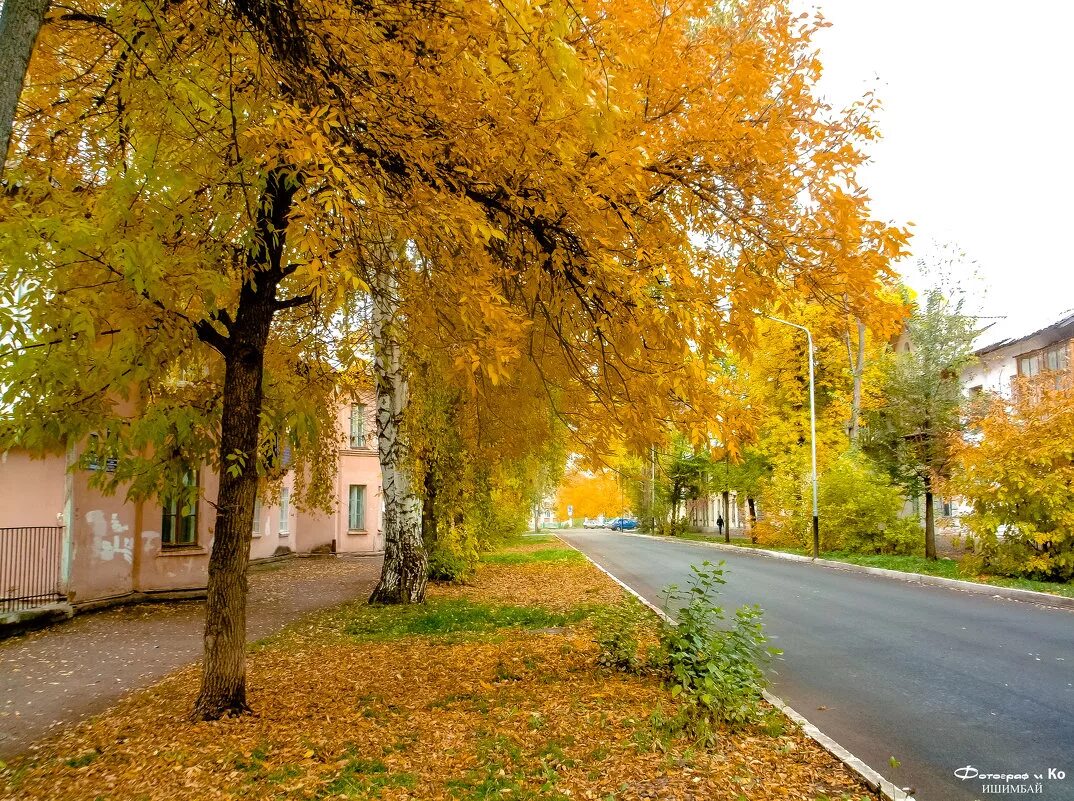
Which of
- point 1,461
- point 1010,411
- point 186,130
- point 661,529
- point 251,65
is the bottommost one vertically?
point 661,529

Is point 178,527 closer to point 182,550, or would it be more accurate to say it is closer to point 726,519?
point 182,550

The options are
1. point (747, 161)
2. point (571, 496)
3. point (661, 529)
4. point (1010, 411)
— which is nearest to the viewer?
point (747, 161)

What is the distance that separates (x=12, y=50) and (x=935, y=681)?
8.72 metres

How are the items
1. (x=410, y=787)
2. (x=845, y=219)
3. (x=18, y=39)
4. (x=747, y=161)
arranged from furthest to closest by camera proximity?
(x=747, y=161) < (x=845, y=219) < (x=410, y=787) < (x=18, y=39)

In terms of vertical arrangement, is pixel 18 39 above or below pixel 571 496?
above

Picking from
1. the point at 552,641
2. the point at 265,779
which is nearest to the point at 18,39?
the point at 265,779

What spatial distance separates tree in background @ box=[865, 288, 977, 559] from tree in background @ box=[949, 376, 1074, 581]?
3.99m

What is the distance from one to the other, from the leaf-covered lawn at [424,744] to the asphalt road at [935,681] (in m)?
0.87

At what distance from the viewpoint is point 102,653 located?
9867 mm

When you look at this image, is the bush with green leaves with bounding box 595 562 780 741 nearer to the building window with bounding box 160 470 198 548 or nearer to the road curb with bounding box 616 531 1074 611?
the road curb with bounding box 616 531 1074 611

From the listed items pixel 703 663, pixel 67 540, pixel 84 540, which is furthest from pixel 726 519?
pixel 703 663

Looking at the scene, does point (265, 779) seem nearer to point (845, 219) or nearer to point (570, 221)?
point (570, 221)

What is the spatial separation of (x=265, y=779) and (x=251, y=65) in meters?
5.05

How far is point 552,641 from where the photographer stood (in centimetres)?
916
